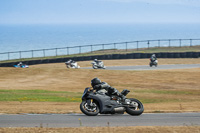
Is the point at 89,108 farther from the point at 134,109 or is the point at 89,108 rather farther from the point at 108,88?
the point at 134,109

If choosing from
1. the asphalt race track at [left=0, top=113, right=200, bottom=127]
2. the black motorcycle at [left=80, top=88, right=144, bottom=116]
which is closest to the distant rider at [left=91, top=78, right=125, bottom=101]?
the black motorcycle at [left=80, top=88, right=144, bottom=116]

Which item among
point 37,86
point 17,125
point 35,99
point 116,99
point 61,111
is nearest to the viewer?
point 17,125

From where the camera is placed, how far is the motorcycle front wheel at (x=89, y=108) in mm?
13195

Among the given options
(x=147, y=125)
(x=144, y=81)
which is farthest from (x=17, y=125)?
(x=144, y=81)

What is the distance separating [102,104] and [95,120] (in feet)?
2.61

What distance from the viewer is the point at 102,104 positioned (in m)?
13.1

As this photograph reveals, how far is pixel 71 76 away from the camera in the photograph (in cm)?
3391

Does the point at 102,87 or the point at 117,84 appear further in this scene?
the point at 117,84

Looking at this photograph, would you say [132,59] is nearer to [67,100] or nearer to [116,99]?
[67,100]

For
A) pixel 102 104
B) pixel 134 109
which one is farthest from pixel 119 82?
pixel 102 104

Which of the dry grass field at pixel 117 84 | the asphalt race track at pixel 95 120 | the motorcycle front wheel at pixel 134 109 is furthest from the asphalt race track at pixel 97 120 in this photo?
the dry grass field at pixel 117 84

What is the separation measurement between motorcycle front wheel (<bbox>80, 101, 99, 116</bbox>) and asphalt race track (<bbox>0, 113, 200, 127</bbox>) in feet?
0.62

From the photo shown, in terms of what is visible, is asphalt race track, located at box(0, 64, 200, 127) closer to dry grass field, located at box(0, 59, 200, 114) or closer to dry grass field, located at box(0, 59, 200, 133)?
dry grass field, located at box(0, 59, 200, 133)

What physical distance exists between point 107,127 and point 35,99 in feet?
30.6
